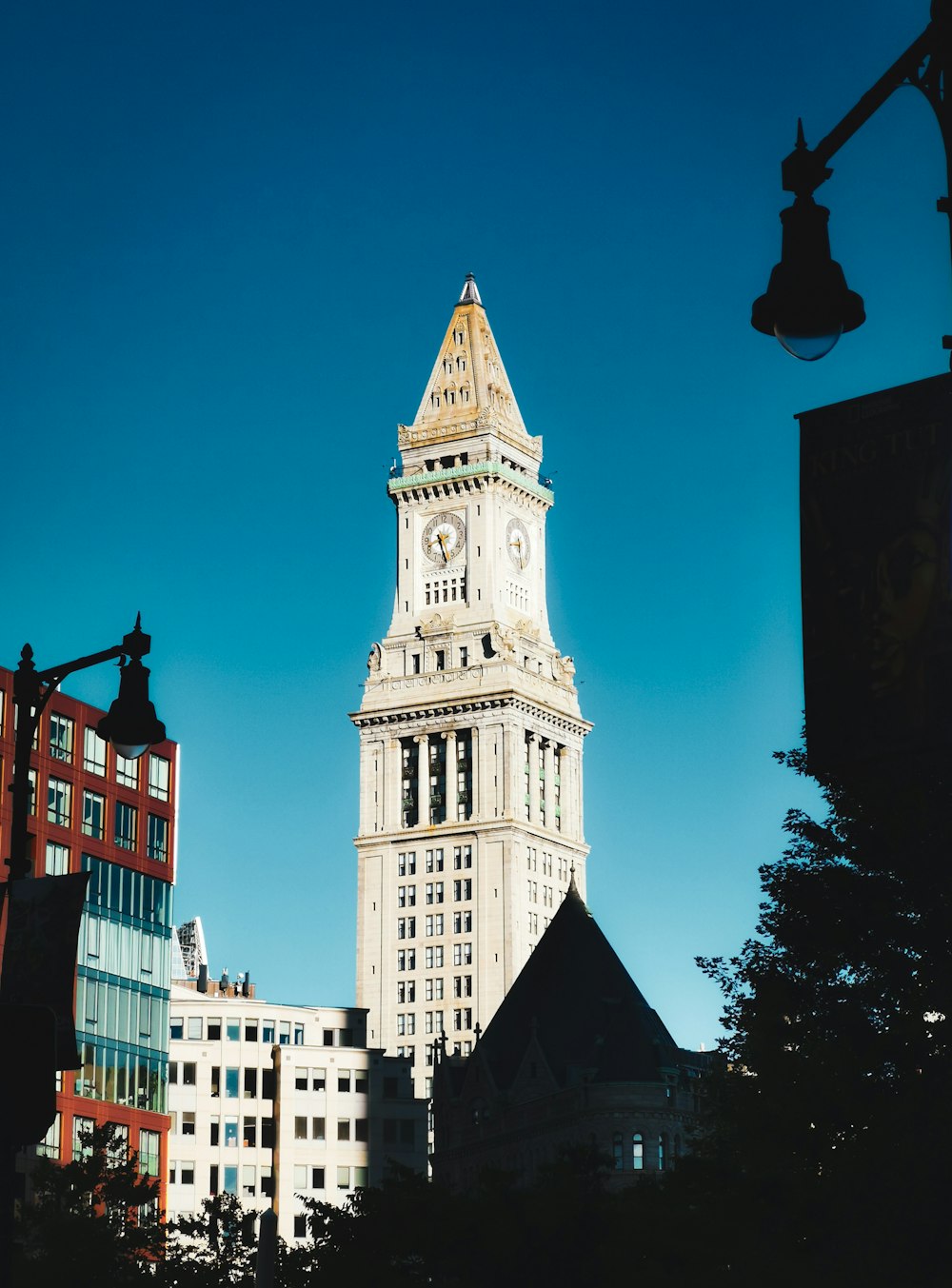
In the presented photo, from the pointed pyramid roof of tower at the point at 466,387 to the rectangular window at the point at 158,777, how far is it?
85729 mm

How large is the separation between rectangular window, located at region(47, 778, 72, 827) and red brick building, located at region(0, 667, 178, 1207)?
0.19ft

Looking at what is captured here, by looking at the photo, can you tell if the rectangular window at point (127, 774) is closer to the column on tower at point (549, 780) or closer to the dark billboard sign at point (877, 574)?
the column on tower at point (549, 780)

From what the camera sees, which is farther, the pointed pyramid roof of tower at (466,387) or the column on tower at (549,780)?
the pointed pyramid roof of tower at (466,387)

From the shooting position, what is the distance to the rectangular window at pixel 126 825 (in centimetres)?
10338

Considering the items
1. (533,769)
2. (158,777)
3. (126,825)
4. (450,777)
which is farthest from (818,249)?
(533,769)

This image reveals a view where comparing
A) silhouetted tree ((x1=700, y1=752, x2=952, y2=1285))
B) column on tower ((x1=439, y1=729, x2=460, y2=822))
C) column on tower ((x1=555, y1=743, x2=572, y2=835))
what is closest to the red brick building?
silhouetted tree ((x1=700, y1=752, x2=952, y2=1285))

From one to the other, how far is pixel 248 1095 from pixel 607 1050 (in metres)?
33.7

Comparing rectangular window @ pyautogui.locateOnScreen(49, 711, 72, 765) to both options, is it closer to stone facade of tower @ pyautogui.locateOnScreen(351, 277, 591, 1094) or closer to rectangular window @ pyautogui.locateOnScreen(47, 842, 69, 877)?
rectangular window @ pyautogui.locateOnScreen(47, 842, 69, 877)

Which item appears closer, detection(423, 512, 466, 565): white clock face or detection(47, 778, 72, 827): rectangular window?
detection(47, 778, 72, 827): rectangular window

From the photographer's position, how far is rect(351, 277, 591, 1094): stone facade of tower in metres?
173

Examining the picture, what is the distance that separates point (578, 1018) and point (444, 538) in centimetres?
5681

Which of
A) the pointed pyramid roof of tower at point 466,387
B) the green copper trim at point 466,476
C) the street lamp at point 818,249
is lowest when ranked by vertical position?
the street lamp at point 818,249

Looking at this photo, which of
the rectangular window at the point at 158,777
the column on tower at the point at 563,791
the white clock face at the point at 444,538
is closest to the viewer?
the rectangular window at the point at 158,777

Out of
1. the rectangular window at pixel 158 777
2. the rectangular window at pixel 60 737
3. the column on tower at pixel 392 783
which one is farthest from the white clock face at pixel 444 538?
the rectangular window at pixel 60 737
